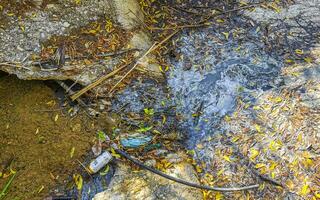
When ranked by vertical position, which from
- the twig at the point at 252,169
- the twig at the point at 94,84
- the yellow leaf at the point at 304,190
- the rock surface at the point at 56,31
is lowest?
the yellow leaf at the point at 304,190

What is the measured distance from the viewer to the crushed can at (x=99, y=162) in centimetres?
281

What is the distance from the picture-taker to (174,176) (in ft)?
9.37

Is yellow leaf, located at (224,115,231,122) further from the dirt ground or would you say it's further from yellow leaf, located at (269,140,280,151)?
the dirt ground

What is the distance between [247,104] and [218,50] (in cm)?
75

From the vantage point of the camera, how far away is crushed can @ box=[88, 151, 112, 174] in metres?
2.81

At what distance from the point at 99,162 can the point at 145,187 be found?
0.43 m

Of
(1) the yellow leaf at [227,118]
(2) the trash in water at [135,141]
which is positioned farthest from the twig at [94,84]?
(1) the yellow leaf at [227,118]

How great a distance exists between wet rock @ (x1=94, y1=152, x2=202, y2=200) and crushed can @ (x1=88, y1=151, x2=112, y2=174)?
0.11 m

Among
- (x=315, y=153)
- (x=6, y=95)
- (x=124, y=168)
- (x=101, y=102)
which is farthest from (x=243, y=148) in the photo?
(x=6, y=95)

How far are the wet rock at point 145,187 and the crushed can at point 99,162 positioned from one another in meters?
0.11

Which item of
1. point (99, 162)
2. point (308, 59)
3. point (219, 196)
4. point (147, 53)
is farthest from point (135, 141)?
point (308, 59)

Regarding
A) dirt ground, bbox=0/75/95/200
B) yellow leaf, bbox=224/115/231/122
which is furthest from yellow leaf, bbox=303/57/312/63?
dirt ground, bbox=0/75/95/200

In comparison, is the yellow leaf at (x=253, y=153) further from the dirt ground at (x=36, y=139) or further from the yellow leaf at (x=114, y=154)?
the dirt ground at (x=36, y=139)

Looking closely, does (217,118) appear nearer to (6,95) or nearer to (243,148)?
(243,148)
